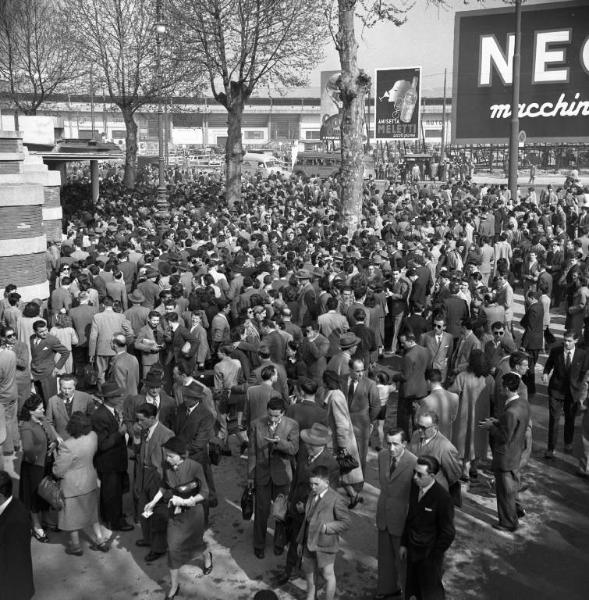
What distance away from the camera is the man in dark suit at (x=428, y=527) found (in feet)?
17.8

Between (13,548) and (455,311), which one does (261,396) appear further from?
(455,311)

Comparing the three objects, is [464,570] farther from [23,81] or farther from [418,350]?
[23,81]

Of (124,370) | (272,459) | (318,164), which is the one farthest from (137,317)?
(318,164)

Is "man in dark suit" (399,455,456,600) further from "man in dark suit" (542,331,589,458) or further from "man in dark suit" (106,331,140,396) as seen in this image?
"man in dark suit" (106,331,140,396)

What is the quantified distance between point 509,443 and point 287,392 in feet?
8.08

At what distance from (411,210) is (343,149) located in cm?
420

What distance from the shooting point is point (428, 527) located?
546 cm

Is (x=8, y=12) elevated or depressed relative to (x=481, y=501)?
elevated

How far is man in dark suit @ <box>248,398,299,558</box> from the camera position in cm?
652

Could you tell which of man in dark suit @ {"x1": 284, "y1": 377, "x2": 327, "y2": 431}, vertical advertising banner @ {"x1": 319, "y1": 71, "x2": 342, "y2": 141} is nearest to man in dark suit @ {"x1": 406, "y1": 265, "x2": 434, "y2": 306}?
man in dark suit @ {"x1": 284, "y1": 377, "x2": 327, "y2": 431}

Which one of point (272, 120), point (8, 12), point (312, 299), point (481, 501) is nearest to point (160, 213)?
point (312, 299)

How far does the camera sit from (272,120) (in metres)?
89.4

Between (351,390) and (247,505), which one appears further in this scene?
(351,390)

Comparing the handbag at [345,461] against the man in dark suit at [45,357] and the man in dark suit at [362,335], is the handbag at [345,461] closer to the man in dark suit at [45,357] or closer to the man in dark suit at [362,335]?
the man in dark suit at [362,335]
